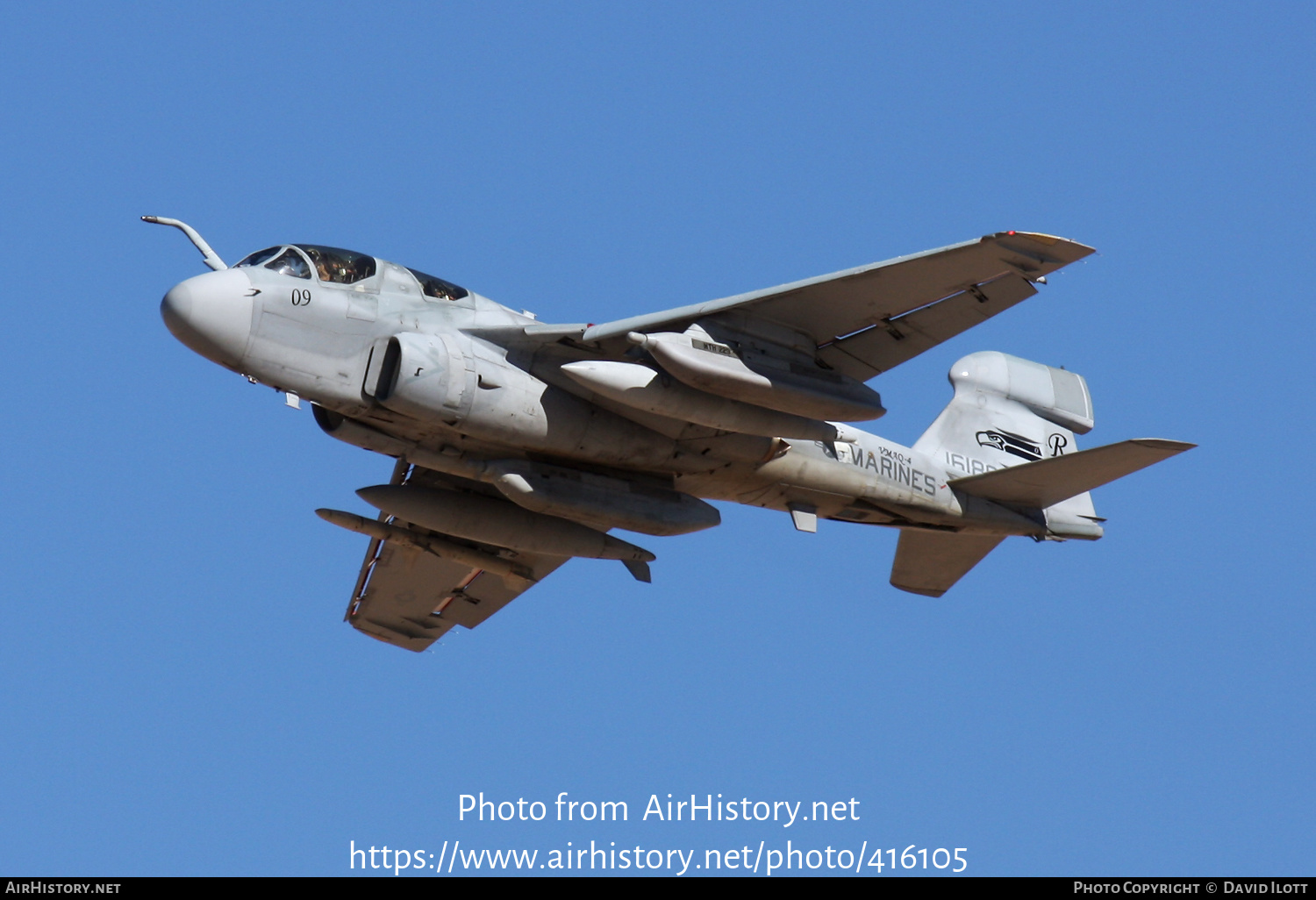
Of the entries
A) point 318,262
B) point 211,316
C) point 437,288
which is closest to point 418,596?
point 437,288

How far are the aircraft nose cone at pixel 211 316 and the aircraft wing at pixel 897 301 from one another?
383 cm

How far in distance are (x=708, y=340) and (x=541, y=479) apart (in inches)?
106

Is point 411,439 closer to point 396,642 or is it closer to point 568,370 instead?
point 568,370

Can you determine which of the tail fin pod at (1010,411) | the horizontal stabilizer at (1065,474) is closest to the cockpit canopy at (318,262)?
the horizontal stabilizer at (1065,474)

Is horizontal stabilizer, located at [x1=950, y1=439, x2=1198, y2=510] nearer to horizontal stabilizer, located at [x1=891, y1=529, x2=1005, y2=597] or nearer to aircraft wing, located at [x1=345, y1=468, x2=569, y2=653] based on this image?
horizontal stabilizer, located at [x1=891, y1=529, x2=1005, y2=597]

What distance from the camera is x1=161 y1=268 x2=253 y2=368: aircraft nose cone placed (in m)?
18.5

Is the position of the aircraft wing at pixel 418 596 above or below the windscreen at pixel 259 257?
below

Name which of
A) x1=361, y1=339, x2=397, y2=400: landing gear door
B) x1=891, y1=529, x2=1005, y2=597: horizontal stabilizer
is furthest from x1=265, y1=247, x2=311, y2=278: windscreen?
x1=891, y1=529, x2=1005, y2=597: horizontal stabilizer

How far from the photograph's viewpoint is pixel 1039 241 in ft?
59.5

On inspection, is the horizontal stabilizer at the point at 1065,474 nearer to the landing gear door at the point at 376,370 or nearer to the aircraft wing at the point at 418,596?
the aircraft wing at the point at 418,596

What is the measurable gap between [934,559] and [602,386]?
298 inches

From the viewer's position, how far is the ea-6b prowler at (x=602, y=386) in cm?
1878

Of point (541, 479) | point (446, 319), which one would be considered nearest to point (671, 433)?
point (541, 479)

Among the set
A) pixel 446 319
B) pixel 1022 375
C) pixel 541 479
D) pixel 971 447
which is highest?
pixel 1022 375
